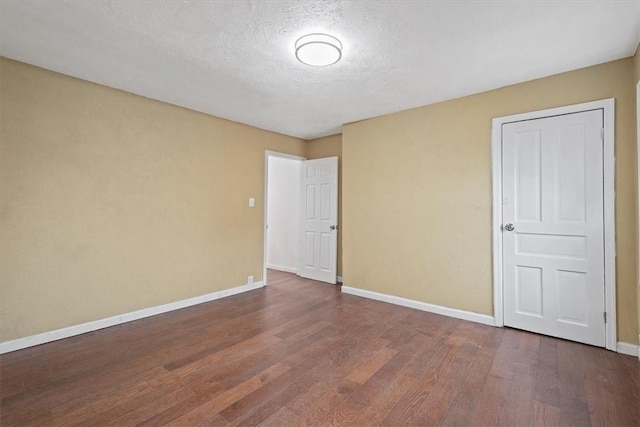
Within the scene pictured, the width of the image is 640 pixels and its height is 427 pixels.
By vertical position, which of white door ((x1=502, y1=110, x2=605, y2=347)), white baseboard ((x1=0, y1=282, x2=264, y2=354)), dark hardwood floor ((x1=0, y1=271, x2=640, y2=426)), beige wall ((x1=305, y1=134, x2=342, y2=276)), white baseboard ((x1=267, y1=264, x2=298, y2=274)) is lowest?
dark hardwood floor ((x1=0, y1=271, x2=640, y2=426))

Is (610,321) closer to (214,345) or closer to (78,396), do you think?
(214,345)

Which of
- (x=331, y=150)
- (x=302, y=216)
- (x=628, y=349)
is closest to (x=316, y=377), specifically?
(x=628, y=349)

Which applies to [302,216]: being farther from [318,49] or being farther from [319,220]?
[318,49]

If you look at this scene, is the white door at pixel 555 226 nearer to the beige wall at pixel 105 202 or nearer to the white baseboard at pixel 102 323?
the beige wall at pixel 105 202

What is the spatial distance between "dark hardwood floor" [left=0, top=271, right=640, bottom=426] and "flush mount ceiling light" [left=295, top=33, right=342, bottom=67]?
2427 mm

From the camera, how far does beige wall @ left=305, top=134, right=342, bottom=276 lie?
491cm

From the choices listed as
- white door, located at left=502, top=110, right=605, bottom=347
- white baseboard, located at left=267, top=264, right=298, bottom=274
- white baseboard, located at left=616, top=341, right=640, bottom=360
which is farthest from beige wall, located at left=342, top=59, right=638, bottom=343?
white baseboard, located at left=267, top=264, right=298, bottom=274

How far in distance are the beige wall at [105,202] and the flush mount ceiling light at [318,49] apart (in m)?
2.13

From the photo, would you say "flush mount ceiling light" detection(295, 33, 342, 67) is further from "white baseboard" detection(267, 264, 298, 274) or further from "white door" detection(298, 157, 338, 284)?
"white baseboard" detection(267, 264, 298, 274)

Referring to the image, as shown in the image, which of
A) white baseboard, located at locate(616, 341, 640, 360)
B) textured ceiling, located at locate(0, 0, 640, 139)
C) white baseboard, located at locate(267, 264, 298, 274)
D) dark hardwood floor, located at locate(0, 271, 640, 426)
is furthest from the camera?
white baseboard, located at locate(267, 264, 298, 274)

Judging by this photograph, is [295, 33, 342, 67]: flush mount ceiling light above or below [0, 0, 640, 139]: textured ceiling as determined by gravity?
below

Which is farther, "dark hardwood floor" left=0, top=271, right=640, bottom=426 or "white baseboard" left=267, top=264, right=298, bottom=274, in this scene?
"white baseboard" left=267, top=264, right=298, bottom=274

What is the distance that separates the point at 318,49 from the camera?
2.21 meters

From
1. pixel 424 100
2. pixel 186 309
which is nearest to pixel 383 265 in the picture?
pixel 424 100
